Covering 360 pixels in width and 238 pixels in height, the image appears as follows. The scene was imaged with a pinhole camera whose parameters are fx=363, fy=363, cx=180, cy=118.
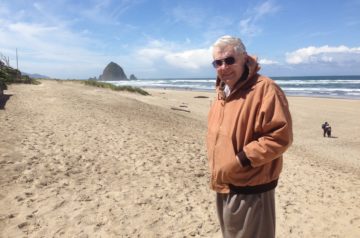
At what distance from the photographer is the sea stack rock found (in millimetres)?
190000

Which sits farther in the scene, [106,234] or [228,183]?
[106,234]

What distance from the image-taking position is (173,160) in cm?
840

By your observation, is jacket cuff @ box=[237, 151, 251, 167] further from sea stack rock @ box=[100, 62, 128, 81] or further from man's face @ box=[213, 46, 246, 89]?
sea stack rock @ box=[100, 62, 128, 81]

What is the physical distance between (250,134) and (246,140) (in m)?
0.06

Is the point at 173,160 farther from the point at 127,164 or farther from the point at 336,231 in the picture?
the point at 336,231

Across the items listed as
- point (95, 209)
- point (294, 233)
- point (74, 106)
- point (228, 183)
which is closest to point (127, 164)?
point (95, 209)

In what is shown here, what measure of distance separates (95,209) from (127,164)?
2.31 metres

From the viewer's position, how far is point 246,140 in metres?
2.66

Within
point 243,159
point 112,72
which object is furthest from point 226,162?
point 112,72

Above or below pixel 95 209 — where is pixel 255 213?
above

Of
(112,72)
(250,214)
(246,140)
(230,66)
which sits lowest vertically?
(250,214)

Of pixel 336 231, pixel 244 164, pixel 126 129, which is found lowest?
pixel 336 231

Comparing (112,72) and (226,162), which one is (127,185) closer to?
(226,162)

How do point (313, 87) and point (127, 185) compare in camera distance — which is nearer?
point (127, 185)
